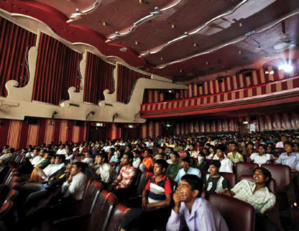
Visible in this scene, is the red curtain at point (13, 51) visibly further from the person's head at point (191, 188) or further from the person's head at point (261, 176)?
the person's head at point (261, 176)

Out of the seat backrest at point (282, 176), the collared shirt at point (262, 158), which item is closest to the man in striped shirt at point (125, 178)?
the seat backrest at point (282, 176)

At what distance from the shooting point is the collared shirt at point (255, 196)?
1619 millimetres

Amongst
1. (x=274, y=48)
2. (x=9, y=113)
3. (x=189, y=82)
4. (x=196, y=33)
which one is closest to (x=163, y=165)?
(x=9, y=113)

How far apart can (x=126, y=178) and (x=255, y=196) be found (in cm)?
158

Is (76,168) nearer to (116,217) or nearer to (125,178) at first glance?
(125,178)

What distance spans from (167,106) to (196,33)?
4592 millimetres

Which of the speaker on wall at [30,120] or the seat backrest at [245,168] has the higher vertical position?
the speaker on wall at [30,120]

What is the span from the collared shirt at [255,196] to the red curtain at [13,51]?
27.3 ft

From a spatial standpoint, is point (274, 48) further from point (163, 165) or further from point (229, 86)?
point (163, 165)

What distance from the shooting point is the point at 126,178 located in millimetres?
2510

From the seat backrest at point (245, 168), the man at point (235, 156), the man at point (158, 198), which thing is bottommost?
the man at point (158, 198)

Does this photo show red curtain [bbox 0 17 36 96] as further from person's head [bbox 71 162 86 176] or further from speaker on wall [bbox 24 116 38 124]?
person's head [bbox 71 162 86 176]

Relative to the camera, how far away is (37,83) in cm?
774

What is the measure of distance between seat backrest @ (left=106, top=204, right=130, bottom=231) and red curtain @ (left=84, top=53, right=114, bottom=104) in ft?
28.8
